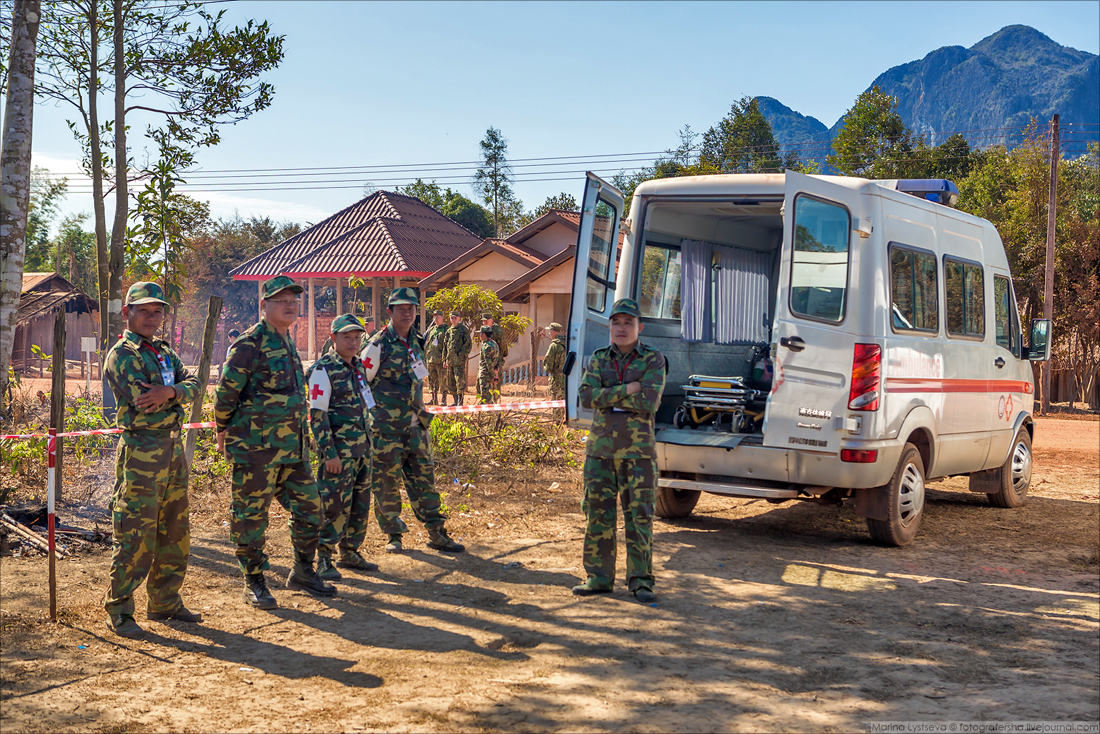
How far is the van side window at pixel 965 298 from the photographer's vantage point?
307 inches

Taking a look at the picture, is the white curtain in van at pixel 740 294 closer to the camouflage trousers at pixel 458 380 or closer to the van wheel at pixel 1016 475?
the van wheel at pixel 1016 475

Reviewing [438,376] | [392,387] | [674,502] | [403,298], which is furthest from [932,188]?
[438,376]

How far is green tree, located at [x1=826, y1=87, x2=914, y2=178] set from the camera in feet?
114

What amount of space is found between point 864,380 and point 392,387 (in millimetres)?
3403

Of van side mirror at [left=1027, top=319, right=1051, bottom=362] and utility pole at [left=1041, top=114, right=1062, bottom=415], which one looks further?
utility pole at [left=1041, top=114, right=1062, bottom=415]

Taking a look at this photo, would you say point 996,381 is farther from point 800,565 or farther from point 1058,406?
point 1058,406

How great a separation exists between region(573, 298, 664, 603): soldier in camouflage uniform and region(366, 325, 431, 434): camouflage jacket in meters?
1.58

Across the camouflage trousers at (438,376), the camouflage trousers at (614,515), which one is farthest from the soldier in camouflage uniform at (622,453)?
the camouflage trousers at (438,376)

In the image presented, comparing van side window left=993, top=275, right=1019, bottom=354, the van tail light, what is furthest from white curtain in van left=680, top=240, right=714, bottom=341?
van side window left=993, top=275, right=1019, bottom=354

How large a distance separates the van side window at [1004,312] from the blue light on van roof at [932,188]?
3.23 ft

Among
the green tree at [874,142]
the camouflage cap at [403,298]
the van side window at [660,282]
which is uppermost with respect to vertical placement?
the green tree at [874,142]

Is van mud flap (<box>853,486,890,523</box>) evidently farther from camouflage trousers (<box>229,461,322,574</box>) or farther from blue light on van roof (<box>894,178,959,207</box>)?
camouflage trousers (<box>229,461,322,574</box>)

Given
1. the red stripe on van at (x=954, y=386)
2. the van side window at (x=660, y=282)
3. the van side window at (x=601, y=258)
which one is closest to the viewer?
the red stripe on van at (x=954, y=386)

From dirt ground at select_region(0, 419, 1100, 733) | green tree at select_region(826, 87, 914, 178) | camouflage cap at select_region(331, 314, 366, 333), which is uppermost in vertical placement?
green tree at select_region(826, 87, 914, 178)
